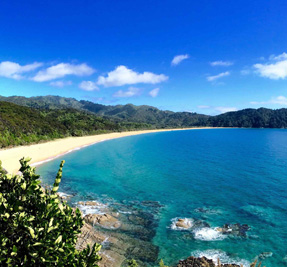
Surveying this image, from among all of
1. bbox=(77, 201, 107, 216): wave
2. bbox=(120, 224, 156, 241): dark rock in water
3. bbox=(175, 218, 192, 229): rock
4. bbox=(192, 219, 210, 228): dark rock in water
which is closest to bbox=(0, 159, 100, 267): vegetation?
bbox=(120, 224, 156, 241): dark rock in water

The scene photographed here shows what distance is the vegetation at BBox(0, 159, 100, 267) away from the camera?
22.4ft

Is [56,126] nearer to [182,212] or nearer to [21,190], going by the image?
[182,212]

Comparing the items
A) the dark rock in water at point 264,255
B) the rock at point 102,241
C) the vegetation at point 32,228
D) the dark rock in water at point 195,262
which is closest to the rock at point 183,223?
the dark rock in water at point 195,262

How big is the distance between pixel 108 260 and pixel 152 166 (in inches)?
1798

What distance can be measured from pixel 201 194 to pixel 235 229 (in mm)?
13062

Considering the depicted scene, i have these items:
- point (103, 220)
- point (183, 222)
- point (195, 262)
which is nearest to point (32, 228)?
point (195, 262)

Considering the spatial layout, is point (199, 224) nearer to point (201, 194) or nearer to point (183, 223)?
point (183, 223)

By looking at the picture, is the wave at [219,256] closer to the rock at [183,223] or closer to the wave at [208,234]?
the wave at [208,234]

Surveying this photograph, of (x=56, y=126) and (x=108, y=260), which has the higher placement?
(x=56, y=126)

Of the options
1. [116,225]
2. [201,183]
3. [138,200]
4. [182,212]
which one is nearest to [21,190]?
[116,225]

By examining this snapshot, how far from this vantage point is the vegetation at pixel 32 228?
683 centimetres

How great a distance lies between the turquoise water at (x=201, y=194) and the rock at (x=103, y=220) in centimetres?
555

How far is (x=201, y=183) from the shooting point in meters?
47.4

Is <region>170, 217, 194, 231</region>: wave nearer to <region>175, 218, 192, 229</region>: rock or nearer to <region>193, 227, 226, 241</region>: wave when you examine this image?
<region>175, 218, 192, 229</region>: rock
